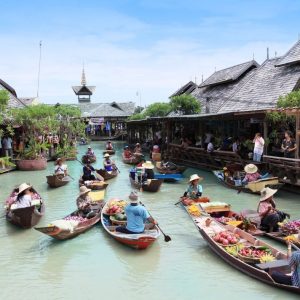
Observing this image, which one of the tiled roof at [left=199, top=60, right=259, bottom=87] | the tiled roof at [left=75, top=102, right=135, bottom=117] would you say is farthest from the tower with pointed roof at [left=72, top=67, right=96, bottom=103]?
the tiled roof at [left=199, top=60, right=259, bottom=87]

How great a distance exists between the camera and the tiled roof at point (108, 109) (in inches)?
2073

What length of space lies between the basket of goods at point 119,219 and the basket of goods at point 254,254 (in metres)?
3.03

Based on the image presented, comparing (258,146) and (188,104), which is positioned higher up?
(188,104)

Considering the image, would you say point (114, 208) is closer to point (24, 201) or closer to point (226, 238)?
point (24, 201)

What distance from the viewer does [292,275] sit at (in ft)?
21.5

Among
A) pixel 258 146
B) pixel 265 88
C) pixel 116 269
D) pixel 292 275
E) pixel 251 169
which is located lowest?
pixel 116 269

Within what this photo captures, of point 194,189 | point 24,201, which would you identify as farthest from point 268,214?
point 24,201

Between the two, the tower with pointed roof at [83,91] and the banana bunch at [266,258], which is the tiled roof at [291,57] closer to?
the banana bunch at [266,258]

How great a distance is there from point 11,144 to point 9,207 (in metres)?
12.7

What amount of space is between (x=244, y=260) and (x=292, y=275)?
1168 millimetres

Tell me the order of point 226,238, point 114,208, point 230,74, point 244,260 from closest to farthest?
point 244,260, point 226,238, point 114,208, point 230,74

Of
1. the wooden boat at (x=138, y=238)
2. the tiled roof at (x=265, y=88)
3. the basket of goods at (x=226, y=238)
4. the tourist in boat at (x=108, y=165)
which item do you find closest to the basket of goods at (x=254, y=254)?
the basket of goods at (x=226, y=238)

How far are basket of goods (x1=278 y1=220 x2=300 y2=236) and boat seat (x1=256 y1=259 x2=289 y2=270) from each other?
1.80 metres

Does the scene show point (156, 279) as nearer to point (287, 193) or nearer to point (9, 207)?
point (9, 207)
